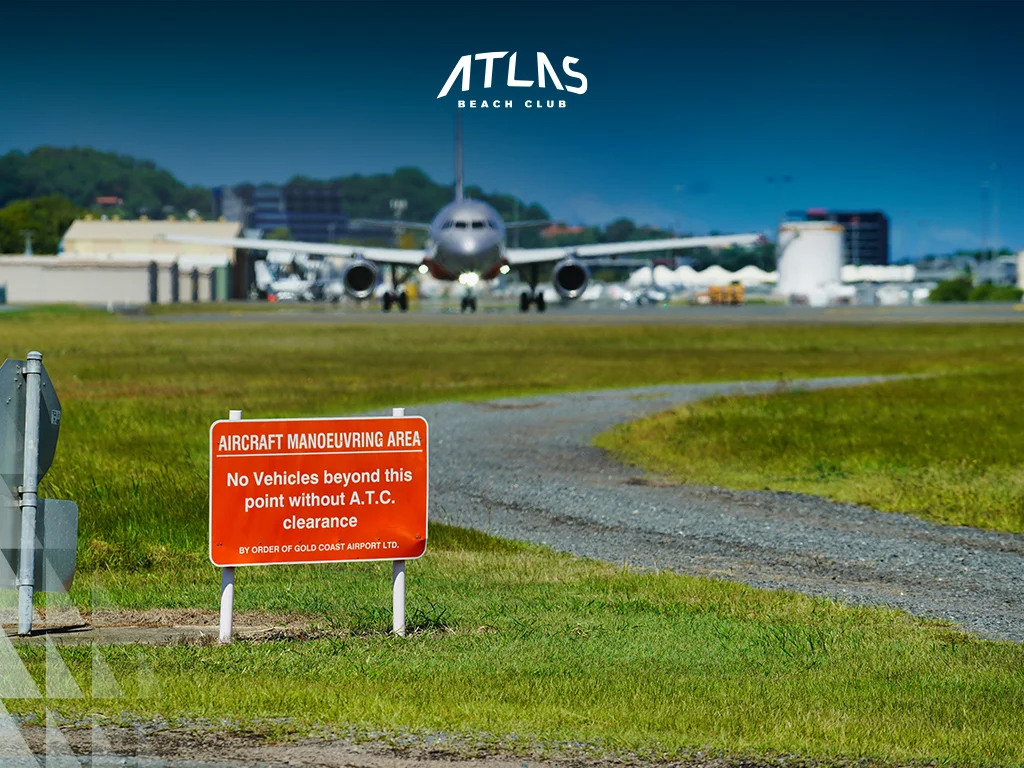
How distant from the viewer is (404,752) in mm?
7555

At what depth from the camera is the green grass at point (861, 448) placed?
19703 millimetres

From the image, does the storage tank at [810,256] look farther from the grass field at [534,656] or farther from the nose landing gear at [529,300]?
the grass field at [534,656]

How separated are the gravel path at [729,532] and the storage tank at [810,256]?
543ft

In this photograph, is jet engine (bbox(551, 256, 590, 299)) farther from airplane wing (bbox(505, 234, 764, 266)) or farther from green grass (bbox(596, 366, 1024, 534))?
green grass (bbox(596, 366, 1024, 534))

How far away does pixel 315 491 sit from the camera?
32.5 ft

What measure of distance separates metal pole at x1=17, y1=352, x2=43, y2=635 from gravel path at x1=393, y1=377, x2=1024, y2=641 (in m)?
6.07

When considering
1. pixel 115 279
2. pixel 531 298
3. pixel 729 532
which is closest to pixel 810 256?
pixel 115 279

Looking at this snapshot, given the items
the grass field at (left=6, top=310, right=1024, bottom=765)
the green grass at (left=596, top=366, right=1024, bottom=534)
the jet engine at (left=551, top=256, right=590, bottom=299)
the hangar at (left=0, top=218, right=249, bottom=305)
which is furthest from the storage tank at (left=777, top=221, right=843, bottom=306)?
the grass field at (left=6, top=310, right=1024, bottom=765)

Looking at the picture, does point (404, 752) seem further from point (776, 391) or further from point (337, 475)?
Result: point (776, 391)

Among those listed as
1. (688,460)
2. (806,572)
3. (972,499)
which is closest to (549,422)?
(688,460)

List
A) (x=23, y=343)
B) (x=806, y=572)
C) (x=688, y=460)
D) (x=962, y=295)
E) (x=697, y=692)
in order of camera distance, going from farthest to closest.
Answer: (x=962, y=295) < (x=23, y=343) < (x=688, y=460) < (x=806, y=572) < (x=697, y=692)

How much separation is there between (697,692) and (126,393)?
94.6 feet

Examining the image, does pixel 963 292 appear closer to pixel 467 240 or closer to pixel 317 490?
pixel 467 240

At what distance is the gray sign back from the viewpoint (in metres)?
9.62
